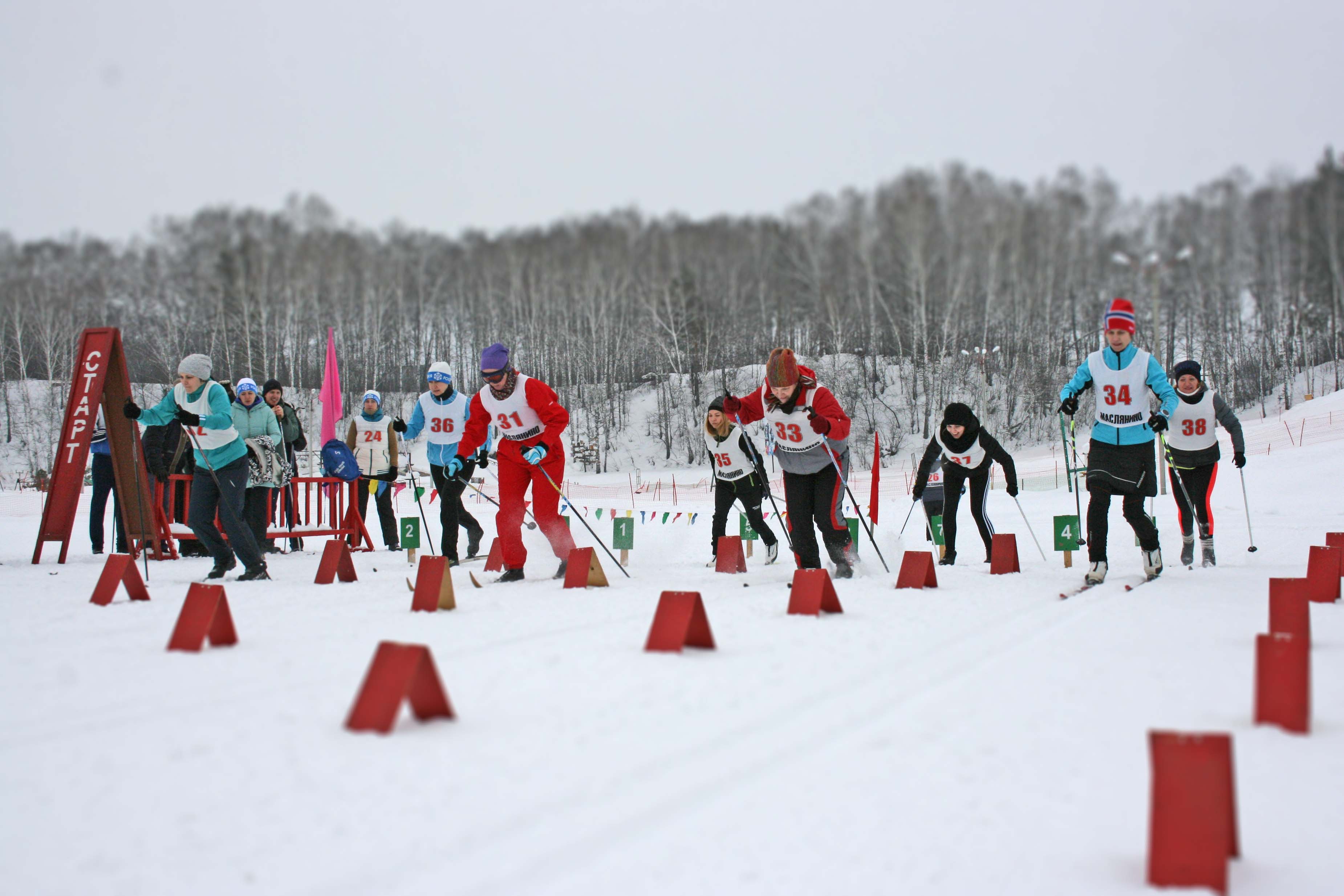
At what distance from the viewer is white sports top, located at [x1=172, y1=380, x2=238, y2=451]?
7207 mm

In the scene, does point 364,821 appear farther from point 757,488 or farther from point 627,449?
point 627,449

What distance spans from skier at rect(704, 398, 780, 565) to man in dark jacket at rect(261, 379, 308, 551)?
4.45 metres

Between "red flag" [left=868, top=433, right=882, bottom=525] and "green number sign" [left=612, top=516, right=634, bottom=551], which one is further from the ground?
"red flag" [left=868, top=433, right=882, bottom=525]

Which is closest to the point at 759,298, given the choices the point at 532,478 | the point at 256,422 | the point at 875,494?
the point at 875,494

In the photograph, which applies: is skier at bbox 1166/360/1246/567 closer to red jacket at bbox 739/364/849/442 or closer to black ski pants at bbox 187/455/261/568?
red jacket at bbox 739/364/849/442

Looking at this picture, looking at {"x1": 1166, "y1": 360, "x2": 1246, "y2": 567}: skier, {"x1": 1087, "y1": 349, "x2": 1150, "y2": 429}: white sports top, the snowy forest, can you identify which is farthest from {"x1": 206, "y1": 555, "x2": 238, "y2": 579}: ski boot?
the snowy forest

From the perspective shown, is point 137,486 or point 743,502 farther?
point 743,502

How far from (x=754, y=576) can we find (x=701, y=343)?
30653mm

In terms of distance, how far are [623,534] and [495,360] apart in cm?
237

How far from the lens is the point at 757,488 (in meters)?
9.32

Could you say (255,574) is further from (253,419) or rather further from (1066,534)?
(1066,534)

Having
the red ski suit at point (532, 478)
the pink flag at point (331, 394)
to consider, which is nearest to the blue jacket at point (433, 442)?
the red ski suit at point (532, 478)

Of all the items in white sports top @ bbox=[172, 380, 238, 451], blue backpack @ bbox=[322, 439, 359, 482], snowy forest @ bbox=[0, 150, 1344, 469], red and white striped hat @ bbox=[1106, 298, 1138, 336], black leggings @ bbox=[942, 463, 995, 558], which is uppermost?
snowy forest @ bbox=[0, 150, 1344, 469]

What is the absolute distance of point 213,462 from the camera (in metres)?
7.23
